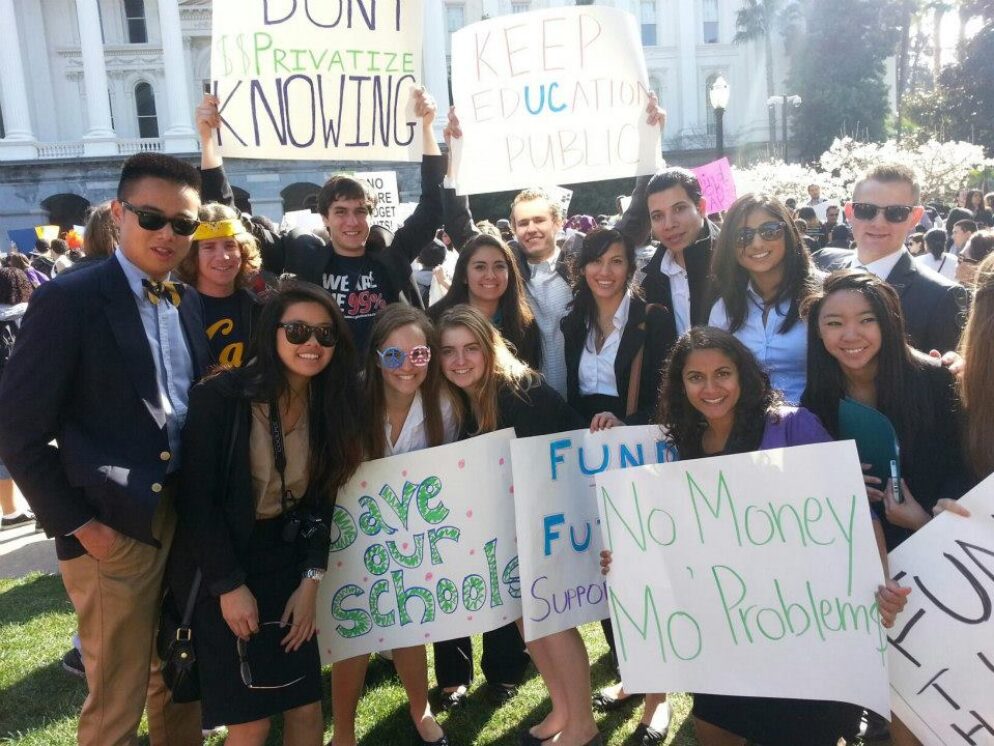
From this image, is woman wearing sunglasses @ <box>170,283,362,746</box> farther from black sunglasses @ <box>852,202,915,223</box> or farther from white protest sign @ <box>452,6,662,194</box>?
black sunglasses @ <box>852,202,915,223</box>

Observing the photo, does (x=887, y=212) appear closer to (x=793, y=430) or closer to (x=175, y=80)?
(x=793, y=430)

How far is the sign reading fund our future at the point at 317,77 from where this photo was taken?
412 centimetres

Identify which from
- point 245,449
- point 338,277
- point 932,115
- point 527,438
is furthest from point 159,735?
point 932,115

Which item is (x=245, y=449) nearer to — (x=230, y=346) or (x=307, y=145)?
(x=230, y=346)

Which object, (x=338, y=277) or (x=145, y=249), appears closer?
(x=145, y=249)

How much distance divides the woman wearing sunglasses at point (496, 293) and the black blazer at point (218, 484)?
4.25ft

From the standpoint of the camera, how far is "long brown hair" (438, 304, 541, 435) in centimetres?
→ 331

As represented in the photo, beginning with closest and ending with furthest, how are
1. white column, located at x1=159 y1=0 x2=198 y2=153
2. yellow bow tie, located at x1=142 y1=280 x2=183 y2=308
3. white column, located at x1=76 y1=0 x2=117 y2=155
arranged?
yellow bow tie, located at x1=142 y1=280 x2=183 y2=308 < white column, located at x1=76 y1=0 x2=117 y2=155 < white column, located at x1=159 y1=0 x2=198 y2=153

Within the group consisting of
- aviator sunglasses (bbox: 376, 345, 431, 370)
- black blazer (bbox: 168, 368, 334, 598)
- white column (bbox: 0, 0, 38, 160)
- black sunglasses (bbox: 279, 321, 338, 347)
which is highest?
white column (bbox: 0, 0, 38, 160)

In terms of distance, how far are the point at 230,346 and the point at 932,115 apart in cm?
5325

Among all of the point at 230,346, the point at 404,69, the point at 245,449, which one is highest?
the point at 404,69

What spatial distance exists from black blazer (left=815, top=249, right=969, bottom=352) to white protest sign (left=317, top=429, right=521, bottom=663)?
1698 mm

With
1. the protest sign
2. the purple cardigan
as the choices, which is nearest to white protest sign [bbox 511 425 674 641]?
the purple cardigan

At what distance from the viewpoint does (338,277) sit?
4.16 metres
